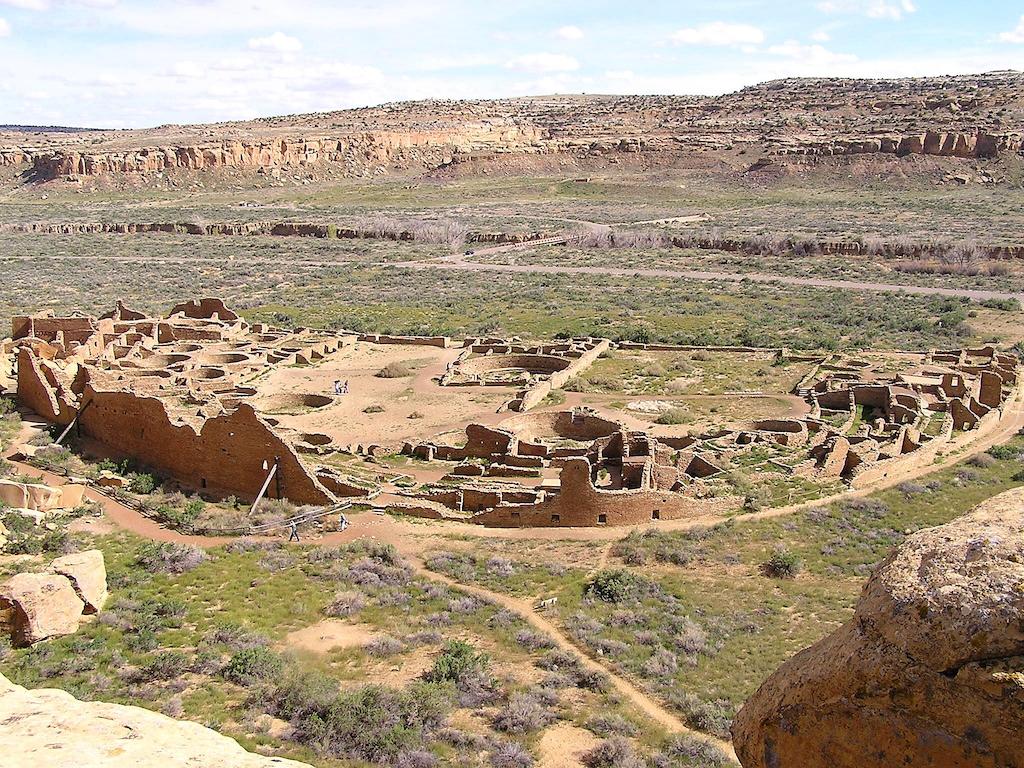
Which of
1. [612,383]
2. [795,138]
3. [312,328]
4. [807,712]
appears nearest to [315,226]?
[312,328]

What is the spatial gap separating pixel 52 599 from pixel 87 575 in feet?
3.30

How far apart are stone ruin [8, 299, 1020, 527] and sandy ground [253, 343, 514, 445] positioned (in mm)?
753

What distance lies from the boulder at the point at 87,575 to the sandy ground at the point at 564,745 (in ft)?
28.2

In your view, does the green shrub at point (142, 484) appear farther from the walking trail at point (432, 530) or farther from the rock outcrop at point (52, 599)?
the rock outcrop at point (52, 599)

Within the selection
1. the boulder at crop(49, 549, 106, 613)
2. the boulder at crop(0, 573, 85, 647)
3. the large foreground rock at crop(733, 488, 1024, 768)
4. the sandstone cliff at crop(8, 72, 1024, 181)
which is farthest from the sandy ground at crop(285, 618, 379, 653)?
the sandstone cliff at crop(8, 72, 1024, 181)

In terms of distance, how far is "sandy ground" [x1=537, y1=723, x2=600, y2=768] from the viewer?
13430 millimetres

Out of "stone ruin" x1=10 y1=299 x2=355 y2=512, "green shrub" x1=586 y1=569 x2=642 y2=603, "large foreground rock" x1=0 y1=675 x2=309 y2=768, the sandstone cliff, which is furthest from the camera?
the sandstone cliff

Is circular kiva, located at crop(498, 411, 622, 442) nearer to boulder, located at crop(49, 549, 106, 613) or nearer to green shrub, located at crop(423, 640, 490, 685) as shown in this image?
green shrub, located at crop(423, 640, 490, 685)

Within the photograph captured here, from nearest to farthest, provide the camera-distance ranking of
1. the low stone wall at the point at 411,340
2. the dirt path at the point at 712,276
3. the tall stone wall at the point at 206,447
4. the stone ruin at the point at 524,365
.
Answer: the tall stone wall at the point at 206,447
the stone ruin at the point at 524,365
the low stone wall at the point at 411,340
the dirt path at the point at 712,276

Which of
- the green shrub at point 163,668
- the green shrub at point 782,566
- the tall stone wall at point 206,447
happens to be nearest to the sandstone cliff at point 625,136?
the tall stone wall at point 206,447

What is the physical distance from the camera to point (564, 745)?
1384cm

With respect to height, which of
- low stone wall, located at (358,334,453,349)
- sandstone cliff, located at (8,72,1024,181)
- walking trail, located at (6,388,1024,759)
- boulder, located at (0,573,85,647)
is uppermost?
sandstone cliff, located at (8,72,1024,181)

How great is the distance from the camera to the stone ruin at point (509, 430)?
24.0 m

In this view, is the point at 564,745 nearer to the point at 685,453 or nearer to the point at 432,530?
the point at 432,530
